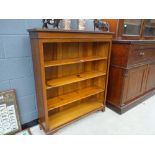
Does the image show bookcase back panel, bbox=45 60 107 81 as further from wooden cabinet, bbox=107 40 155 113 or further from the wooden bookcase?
wooden cabinet, bbox=107 40 155 113

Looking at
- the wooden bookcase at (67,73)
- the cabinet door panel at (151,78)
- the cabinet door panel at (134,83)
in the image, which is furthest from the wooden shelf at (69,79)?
the cabinet door panel at (151,78)

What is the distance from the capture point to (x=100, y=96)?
2.21 meters

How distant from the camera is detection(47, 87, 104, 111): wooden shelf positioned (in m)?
1.67

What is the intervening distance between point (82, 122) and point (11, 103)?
0.97m

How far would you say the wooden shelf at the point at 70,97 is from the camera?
1668 mm

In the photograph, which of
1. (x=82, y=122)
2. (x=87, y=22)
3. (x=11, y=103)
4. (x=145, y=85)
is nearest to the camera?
(x=11, y=103)

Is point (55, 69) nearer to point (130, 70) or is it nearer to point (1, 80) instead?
point (1, 80)

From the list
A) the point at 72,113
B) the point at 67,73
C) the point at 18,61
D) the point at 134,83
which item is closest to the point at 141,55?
the point at 134,83

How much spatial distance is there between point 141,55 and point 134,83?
1.48ft

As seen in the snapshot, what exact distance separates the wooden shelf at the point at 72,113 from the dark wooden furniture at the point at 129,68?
342 mm

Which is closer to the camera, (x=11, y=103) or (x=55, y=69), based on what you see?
(x=11, y=103)

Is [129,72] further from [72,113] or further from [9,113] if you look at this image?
[9,113]

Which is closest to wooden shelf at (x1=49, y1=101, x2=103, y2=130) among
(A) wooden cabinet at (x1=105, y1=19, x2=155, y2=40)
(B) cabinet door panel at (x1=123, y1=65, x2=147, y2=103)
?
(B) cabinet door panel at (x1=123, y1=65, x2=147, y2=103)
